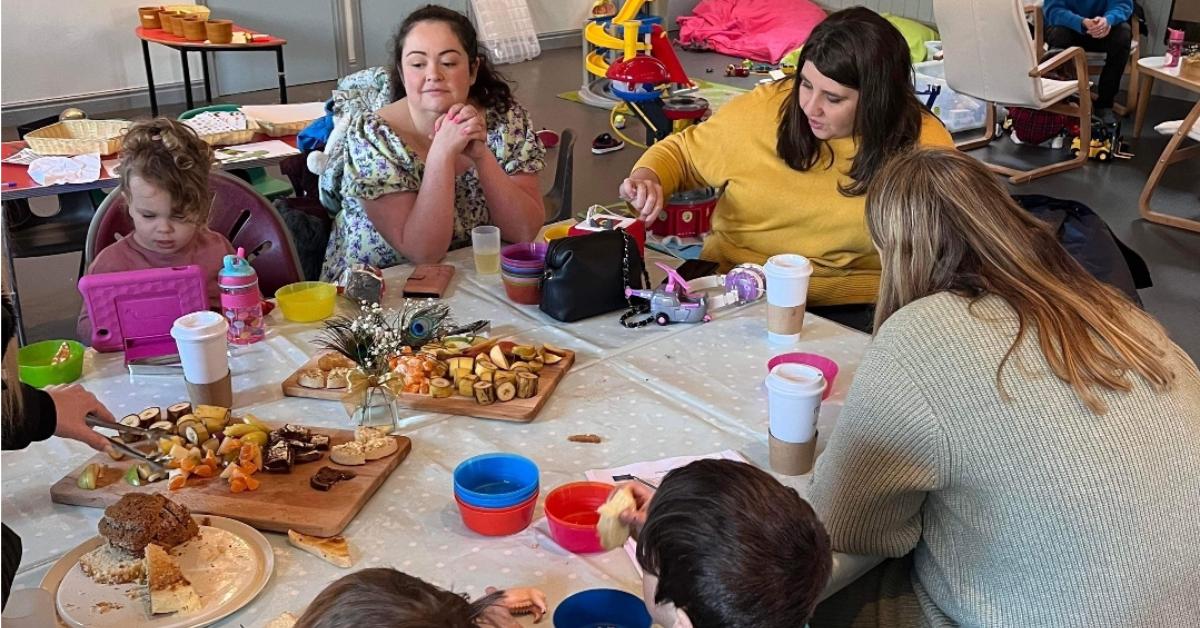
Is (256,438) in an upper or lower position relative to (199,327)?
lower

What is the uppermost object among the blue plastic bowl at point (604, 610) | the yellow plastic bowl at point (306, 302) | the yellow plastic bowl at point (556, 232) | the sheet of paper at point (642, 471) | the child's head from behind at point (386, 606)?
the child's head from behind at point (386, 606)

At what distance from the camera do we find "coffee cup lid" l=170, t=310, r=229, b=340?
68.1 inches

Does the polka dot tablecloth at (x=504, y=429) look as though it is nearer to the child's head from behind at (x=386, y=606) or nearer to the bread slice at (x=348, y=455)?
the bread slice at (x=348, y=455)

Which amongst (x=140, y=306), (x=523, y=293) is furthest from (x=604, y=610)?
(x=140, y=306)

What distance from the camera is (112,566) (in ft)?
4.46

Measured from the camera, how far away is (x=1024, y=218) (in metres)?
1.53

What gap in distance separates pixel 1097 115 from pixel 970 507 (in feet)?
19.7

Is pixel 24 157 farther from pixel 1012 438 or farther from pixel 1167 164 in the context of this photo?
pixel 1167 164

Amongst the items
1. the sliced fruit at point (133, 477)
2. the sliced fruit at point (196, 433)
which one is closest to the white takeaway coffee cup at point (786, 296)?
the sliced fruit at point (196, 433)

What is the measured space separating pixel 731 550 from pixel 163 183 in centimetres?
164

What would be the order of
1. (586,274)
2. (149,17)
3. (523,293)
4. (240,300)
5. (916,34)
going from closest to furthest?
(240,300) → (586,274) → (523,293) → (149,17) → (916,34)

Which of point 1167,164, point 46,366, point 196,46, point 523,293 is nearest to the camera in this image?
point 46,366

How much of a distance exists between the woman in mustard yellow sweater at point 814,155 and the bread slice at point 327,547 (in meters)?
1.35

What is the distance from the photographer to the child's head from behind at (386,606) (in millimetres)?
922
